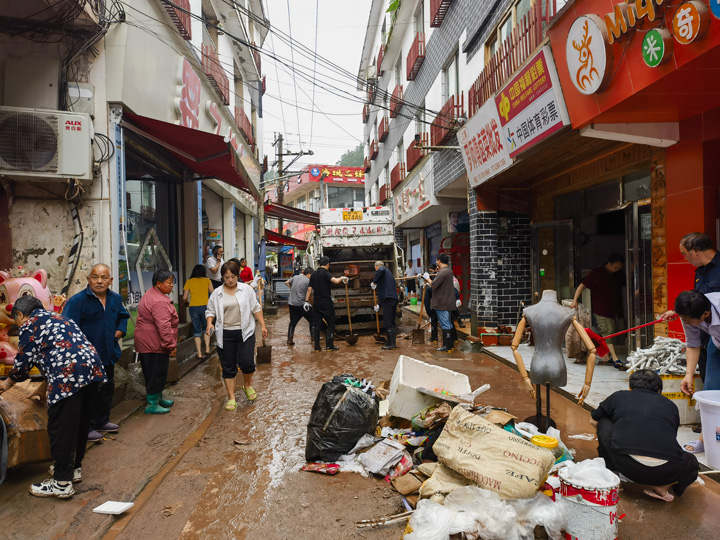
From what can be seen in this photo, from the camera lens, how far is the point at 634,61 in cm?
396

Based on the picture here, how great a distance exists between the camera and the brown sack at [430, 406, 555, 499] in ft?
8.72

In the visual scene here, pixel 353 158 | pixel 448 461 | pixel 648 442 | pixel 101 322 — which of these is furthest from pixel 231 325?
pixel 353 158

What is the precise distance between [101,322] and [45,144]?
89.9 inches

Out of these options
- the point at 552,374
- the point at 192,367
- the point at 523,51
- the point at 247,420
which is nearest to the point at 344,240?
the point at 192,367

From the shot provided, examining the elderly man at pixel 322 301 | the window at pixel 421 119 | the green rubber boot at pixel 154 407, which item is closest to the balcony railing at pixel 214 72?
the elderly man at pixel 322 301

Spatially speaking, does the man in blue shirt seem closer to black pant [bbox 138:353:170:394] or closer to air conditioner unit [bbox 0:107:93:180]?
black pant [bbox 138:353:170:394]

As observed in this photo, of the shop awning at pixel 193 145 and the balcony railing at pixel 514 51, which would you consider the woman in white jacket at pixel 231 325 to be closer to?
the shop awning at pixel 193 145

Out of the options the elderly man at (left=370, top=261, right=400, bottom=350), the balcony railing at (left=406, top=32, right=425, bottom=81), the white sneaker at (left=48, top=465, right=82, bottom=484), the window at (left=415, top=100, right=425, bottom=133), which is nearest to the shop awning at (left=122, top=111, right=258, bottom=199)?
the elderly man at (left=370, top=261, right=400, bottom=350)

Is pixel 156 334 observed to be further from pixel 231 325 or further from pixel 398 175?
pixel 398 175

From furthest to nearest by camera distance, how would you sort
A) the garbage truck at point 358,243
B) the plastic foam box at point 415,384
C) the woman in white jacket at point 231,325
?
1. the garbage truck at point 358,243
2. the woman in white jacket at point 231,325
3. the plastic foam box at point 415,384

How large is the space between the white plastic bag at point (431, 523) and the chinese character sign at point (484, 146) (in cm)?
596

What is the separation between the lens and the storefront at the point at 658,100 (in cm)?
348

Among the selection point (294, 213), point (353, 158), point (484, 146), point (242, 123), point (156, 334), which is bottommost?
point (156, 334)

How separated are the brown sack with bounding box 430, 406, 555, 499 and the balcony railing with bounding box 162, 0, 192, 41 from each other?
7.28 m
